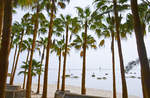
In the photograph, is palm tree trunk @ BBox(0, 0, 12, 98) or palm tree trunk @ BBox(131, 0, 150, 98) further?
palm tree trunk @ BBox(0, 0, 12, 98)

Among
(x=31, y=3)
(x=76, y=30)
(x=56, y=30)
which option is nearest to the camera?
(x=31, y=3)

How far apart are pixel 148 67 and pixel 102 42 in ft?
31.1

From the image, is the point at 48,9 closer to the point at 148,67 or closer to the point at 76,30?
the point at 76,30

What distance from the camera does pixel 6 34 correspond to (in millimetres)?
4609

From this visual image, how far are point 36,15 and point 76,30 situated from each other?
16.8 ft

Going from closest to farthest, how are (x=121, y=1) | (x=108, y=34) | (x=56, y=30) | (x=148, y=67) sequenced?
(x=148, y=67) → (x=121, y=1) → (x=108, y=34) → (x=56, y=30)

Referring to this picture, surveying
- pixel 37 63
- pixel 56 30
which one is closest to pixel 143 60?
pixel 56 30

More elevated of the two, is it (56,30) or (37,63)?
(56,30)

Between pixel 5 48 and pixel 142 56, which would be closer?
pixel 142 56

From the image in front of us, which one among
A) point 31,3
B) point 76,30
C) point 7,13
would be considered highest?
point 76,30

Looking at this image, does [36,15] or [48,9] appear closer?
[48,9]

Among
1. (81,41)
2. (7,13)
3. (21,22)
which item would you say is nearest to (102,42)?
(81,41)

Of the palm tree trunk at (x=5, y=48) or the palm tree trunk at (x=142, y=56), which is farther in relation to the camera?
the palm tree trunk at (x=5, y=48)

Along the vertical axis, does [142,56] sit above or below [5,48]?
below
